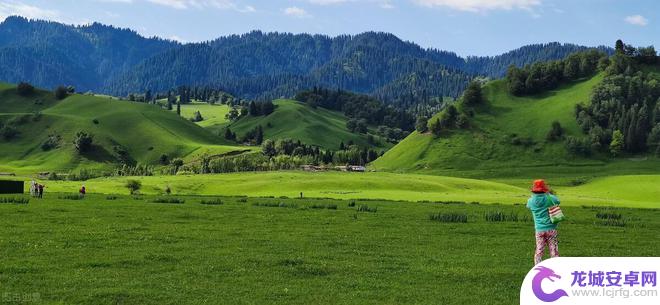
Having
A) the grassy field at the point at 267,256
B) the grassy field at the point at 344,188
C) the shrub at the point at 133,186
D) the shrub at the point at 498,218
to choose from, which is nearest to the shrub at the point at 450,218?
the grassy field at the point at 267,256

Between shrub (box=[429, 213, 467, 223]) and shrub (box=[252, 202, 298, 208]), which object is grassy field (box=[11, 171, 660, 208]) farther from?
shrub (box=[429, 213, 467, 223])

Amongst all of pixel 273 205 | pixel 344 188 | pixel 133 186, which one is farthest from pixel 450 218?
pixel 133 186

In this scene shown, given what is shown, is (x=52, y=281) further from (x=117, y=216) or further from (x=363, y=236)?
(x=117, y=216)

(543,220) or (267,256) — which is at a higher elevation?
(543,220)

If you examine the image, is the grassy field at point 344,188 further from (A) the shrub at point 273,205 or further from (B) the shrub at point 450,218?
(B) the shrub at point 450,218

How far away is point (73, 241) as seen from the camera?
3419 centimetres

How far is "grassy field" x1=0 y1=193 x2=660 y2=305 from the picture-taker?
23156mm

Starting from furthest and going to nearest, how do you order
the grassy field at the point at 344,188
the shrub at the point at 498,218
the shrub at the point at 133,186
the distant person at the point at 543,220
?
the grassy field at the point at 344,188, the shrub at the point at 133,186, the shrub at the point at 498,218, the distant person at the point at 543,220

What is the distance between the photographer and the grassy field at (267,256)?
23.2 meters

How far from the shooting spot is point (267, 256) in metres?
31.4

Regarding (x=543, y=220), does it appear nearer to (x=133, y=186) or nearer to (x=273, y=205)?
(x=273, y=205)

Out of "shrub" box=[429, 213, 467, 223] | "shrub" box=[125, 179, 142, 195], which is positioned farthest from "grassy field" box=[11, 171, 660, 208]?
"shrub" box=[429, 213, 467, 223]

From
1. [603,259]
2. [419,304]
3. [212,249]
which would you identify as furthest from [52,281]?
[603,259]

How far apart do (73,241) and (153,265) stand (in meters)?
8.89
